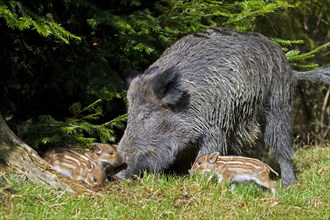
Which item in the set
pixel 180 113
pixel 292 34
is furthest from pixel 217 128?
pixel 292 34

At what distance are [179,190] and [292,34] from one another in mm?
6658

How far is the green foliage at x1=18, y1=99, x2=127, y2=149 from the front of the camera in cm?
766

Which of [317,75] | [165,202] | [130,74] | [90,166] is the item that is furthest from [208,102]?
[165,202]

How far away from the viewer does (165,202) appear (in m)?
6.08

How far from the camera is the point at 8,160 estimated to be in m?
6.58

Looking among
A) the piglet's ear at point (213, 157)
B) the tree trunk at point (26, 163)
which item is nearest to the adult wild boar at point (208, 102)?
the piglet's ear at point (213, 157)

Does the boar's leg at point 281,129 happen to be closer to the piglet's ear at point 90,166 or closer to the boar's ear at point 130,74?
the boar's ear at point 130,74

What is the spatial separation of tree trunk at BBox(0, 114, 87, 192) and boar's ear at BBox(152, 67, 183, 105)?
1.59 m

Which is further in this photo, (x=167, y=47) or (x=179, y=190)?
(x=167, y=47)

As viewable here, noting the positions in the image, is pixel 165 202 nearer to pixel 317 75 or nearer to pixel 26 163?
pixel 26 163

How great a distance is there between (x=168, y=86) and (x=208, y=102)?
500mm

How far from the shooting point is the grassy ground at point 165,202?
5672 millimetres

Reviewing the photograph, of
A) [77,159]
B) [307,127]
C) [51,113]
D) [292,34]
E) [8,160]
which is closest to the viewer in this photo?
[8,160]

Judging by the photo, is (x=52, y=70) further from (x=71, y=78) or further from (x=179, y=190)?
(x=179, y=190)
